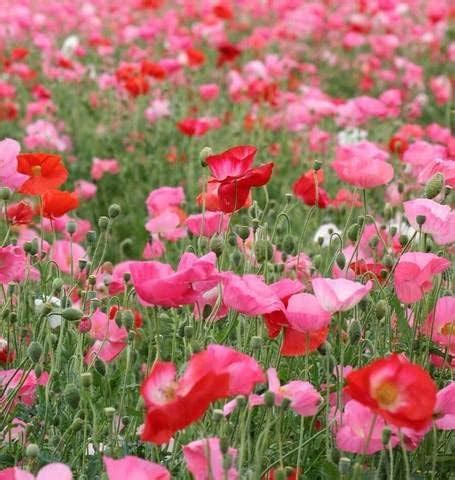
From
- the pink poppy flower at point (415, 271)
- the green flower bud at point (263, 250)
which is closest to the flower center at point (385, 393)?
the pink poppy flower at point (415, 271)

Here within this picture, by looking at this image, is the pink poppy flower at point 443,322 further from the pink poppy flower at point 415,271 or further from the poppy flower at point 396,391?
the poppy flower at point 396,391

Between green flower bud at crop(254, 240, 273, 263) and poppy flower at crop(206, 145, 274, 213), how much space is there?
14 cm

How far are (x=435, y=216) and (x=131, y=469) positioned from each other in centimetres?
90

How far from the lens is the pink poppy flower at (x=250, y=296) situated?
182cm

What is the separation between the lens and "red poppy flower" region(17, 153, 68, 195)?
2.33 m

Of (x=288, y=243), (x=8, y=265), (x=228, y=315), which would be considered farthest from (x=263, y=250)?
(x=8, y=265)

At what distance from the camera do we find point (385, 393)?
5.17ft

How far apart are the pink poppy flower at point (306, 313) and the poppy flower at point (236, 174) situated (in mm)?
380

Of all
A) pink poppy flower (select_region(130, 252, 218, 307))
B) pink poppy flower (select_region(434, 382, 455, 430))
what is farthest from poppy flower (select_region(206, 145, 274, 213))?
pink poppy flower (select_region(434, 382, 455, 430))

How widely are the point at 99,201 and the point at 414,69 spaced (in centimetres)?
236

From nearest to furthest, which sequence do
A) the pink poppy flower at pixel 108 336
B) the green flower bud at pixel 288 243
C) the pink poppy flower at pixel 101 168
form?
1. the pink poppy flower at pixel 108 336
2. the green flower bud at pixel 288 243
3. the pink poppy flower at pixel 101 168

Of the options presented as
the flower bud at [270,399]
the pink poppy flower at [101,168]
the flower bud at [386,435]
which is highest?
the flower bud at [270,399]

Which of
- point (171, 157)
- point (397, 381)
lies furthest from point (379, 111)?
point (397, 381)

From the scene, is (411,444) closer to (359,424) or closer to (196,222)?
(359,424)
